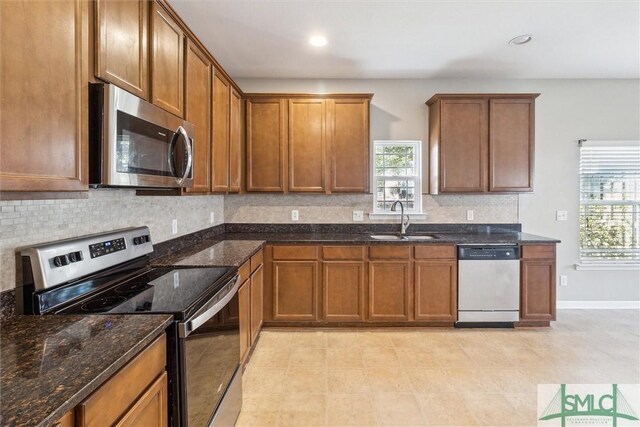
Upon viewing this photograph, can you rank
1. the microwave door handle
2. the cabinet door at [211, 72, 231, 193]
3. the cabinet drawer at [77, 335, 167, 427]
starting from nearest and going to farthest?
the cabinet drawer at [77, 335, 167, 427] < the microwave door handle < the cabinet door at [211, 72, 231, 193]

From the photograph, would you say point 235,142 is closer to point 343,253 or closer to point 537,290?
point 343,253

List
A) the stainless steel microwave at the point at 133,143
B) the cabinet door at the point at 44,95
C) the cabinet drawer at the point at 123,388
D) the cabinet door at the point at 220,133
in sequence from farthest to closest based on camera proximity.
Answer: the cabinet door at the point at 220,133 < the stainless steel microwave at the point at 133,143 < the cabinet door at the point at 44,95 < the cabinet drawer at the point at 123,388

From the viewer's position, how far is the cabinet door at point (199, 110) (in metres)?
2.34

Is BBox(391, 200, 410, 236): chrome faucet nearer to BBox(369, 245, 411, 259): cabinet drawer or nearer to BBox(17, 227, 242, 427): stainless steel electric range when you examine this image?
BBox(369, 245, 411, 259): cabinet drawer

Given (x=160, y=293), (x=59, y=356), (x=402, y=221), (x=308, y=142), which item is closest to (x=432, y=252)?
(x=402, y=221)

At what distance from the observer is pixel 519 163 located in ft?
12.1

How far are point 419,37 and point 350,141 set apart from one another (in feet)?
3.85

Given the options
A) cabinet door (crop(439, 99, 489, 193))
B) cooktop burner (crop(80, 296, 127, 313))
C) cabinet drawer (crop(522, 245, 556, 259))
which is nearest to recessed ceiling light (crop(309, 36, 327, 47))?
cabinet door (crop(439, 99, 489, 193))

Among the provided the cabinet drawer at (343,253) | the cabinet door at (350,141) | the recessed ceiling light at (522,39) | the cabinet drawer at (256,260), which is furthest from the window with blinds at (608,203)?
the cabinet drawer at (256,260)

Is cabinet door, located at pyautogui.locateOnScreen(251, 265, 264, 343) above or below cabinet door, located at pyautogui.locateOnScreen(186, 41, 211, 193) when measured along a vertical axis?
below

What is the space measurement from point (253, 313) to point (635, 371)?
9.96 feet

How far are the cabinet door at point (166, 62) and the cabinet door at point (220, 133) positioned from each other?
0.63 m

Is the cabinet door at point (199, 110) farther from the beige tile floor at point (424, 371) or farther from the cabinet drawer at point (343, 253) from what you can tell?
the beige tile floor at point (424, 371)

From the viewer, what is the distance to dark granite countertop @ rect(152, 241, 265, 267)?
2.24m
